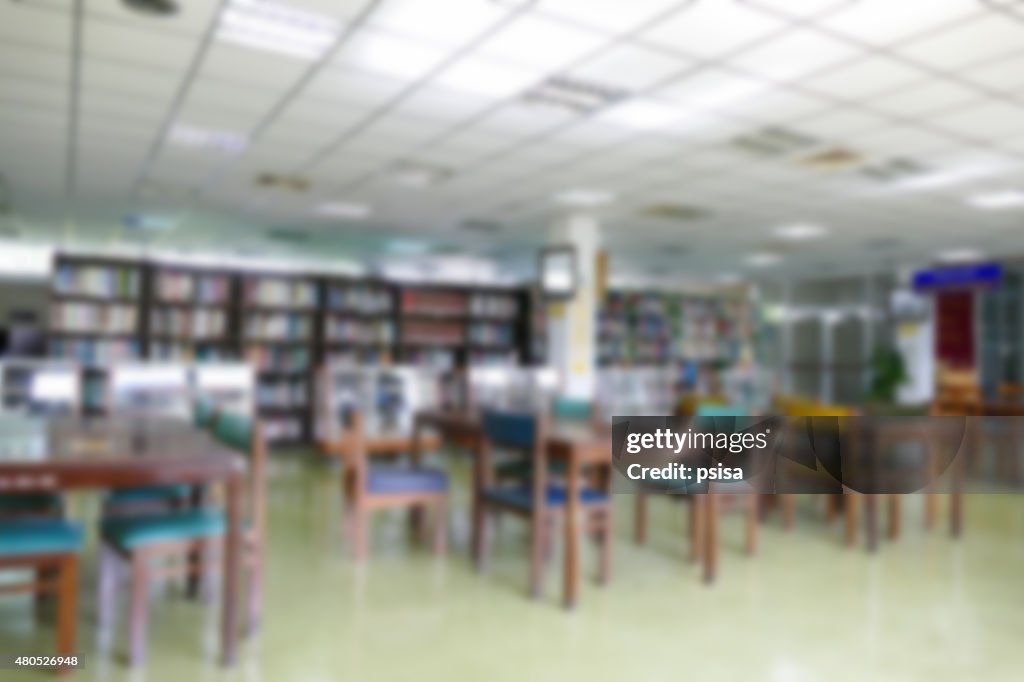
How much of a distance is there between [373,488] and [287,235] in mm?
7080

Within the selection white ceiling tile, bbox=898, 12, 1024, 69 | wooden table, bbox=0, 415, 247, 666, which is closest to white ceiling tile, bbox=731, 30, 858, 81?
white ceiling tile, bbox=898, 12, 1024, 69

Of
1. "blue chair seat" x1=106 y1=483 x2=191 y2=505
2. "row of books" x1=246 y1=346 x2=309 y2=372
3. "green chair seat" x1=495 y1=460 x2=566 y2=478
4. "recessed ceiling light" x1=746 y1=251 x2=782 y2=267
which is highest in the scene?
"recessed ceiling light" x1=746 y1=251 x2=782 y2=267

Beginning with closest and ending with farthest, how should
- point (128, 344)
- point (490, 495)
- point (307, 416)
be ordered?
point (490, 495)
point (128, 344)
point (307, 416)

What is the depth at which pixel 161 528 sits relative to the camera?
2.70 m

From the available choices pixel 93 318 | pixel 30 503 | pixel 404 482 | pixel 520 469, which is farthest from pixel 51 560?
pixel 93 318

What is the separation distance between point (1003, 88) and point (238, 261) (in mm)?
12669

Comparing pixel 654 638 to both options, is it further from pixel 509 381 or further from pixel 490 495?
pixel 509 381

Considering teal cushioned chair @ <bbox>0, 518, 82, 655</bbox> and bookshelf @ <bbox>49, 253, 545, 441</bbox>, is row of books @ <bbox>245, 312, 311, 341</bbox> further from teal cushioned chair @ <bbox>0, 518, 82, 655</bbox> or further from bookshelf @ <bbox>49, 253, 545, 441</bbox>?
teal cushioned chair @ <bbox>0, 518, 82, 655</bbox>

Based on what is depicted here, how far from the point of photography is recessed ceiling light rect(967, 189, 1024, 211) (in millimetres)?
6746

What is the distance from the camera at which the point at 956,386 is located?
313 inches

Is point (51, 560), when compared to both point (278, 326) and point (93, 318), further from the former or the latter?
point (278, 326)

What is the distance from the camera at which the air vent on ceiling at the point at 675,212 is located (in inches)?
295

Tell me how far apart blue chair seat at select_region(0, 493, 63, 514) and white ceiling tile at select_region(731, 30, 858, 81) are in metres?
4.05

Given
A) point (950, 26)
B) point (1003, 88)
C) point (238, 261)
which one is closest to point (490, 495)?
point (950, 26)
